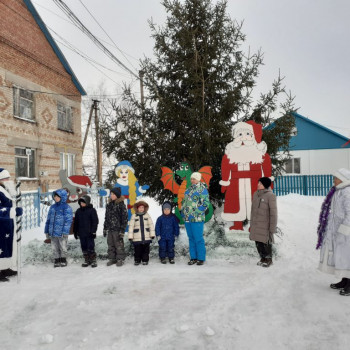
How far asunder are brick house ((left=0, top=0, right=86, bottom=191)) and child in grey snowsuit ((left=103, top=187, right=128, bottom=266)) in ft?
27.9

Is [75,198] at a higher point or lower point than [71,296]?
higher

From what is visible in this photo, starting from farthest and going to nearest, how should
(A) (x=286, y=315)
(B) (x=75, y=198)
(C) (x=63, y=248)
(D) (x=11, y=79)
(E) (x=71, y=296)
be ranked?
(D) (x=11, y=79) → (B) (x=75, y=198) → (C) (x=63, y=248) → (E) (x=71, y=296) → (A) (x=286, y=315)

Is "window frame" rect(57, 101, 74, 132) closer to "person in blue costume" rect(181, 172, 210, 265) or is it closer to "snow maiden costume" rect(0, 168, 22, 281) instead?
"snow maiden costume" rect(0, 168, 22, 281)

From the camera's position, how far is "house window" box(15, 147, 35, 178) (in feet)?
45.0

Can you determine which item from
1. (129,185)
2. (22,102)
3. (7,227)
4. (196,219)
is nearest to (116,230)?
(129,185)

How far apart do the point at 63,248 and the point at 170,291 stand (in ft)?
8.56

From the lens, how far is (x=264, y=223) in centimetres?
559

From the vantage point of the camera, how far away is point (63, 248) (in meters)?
6.04

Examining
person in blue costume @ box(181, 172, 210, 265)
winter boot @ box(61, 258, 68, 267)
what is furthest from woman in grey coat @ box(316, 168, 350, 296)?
winter boot @ box(61, 258, 68, 267)

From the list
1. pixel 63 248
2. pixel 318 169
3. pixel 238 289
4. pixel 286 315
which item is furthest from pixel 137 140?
pixel 318 169

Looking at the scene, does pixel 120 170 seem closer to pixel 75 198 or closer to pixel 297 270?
pixel 75 198

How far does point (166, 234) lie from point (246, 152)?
7.70 feet

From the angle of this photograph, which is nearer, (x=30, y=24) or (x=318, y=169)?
(x=30, y=24)

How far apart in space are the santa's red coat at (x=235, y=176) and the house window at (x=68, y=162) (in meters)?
11.8
